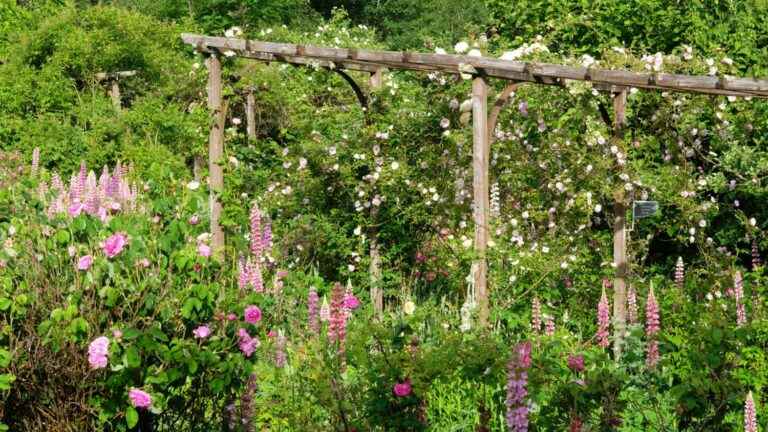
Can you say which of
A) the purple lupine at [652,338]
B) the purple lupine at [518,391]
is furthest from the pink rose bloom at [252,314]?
the purple lupine at [652,338]

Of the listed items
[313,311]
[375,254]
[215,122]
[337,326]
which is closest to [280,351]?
[313,311]

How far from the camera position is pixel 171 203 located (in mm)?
4117

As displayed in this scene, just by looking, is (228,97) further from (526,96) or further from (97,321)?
(97,321)

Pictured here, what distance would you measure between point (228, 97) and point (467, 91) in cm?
193

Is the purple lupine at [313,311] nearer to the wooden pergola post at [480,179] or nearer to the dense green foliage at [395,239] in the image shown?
the dense green foliage at [395,239]

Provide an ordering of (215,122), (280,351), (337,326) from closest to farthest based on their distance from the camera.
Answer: (337,326) < (280,351) < (215,122)

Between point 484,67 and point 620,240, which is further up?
point 484,67

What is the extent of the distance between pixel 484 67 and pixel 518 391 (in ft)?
10.1

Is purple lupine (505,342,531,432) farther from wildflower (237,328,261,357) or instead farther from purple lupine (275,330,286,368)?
purple lupine (275,330,286,368)

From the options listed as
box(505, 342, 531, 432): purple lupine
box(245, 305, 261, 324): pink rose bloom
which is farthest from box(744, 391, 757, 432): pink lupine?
box(245, 305, 261, 324): pink rose bloom

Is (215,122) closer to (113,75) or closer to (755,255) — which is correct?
(755,255)

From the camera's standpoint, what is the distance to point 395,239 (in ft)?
25.4

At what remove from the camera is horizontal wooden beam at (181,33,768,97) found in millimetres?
5332

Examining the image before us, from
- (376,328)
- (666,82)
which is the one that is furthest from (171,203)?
(666,82)
